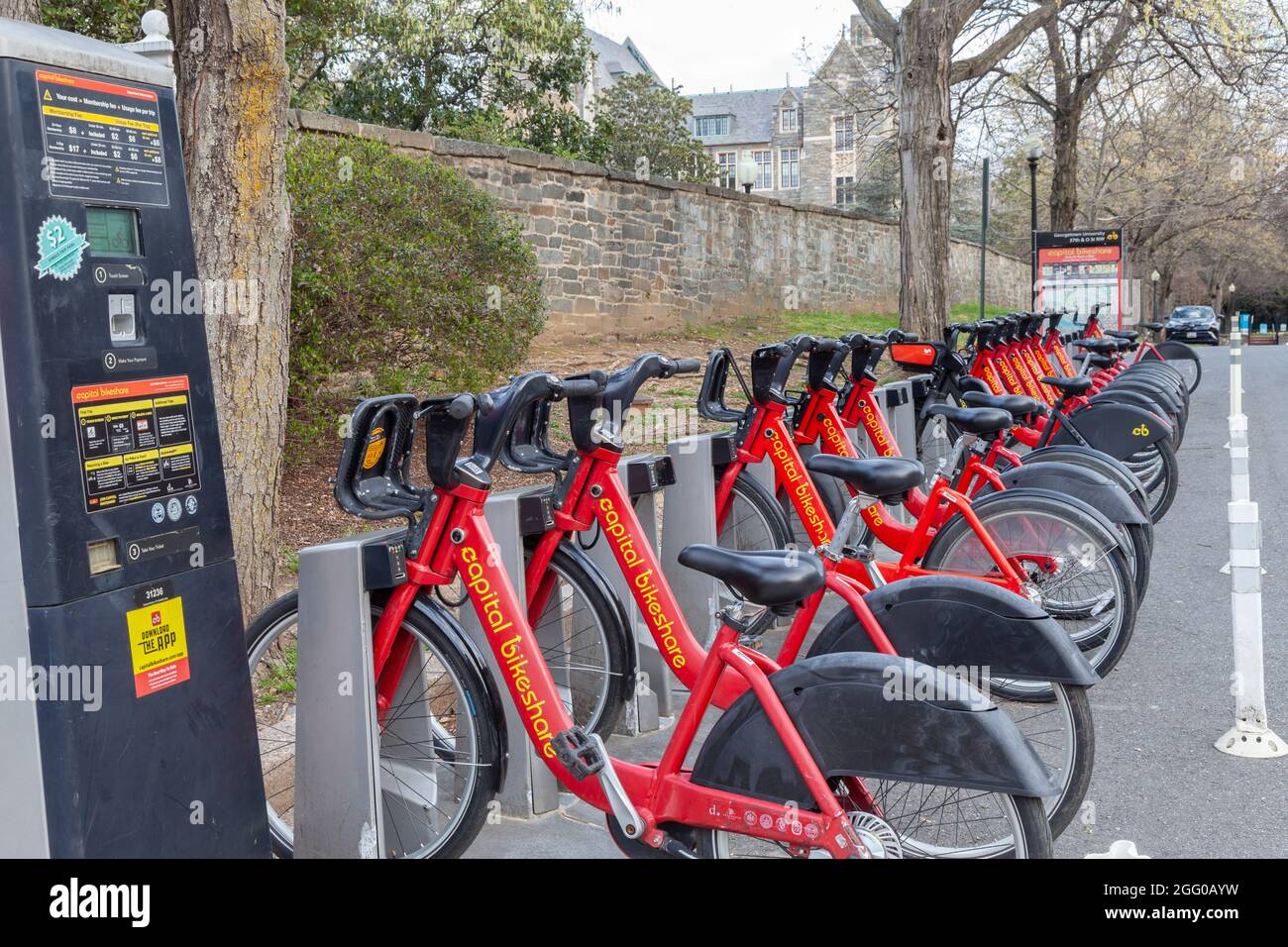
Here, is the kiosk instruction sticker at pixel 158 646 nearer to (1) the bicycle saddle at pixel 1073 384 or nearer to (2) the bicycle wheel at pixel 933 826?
(2) the bicycle wheel at pixel 933 826

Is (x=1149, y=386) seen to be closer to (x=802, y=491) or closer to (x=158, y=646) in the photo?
(x=802, y=491)

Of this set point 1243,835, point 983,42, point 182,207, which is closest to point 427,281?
point 182,207

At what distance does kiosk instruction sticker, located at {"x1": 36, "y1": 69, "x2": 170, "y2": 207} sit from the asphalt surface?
2.01 m

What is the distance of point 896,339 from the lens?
6.59m

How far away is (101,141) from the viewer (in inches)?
91.5

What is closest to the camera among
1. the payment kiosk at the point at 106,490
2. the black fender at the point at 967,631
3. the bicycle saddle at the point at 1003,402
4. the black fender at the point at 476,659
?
the payment kiosk at the point at 106,490

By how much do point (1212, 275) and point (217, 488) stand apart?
66992 mm

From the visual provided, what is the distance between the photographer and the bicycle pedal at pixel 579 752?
2.89 metres

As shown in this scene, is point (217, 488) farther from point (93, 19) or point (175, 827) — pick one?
point (93, 19)

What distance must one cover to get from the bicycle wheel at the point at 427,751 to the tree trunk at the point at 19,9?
2.69 m

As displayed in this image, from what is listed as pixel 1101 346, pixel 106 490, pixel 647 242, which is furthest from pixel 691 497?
pixel 647 242

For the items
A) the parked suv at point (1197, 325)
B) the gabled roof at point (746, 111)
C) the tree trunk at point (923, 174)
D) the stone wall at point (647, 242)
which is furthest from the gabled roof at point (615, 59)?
the tree trunk at point (923, 174)

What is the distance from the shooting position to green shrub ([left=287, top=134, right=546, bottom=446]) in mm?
6918

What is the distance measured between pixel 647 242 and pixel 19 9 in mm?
12988
